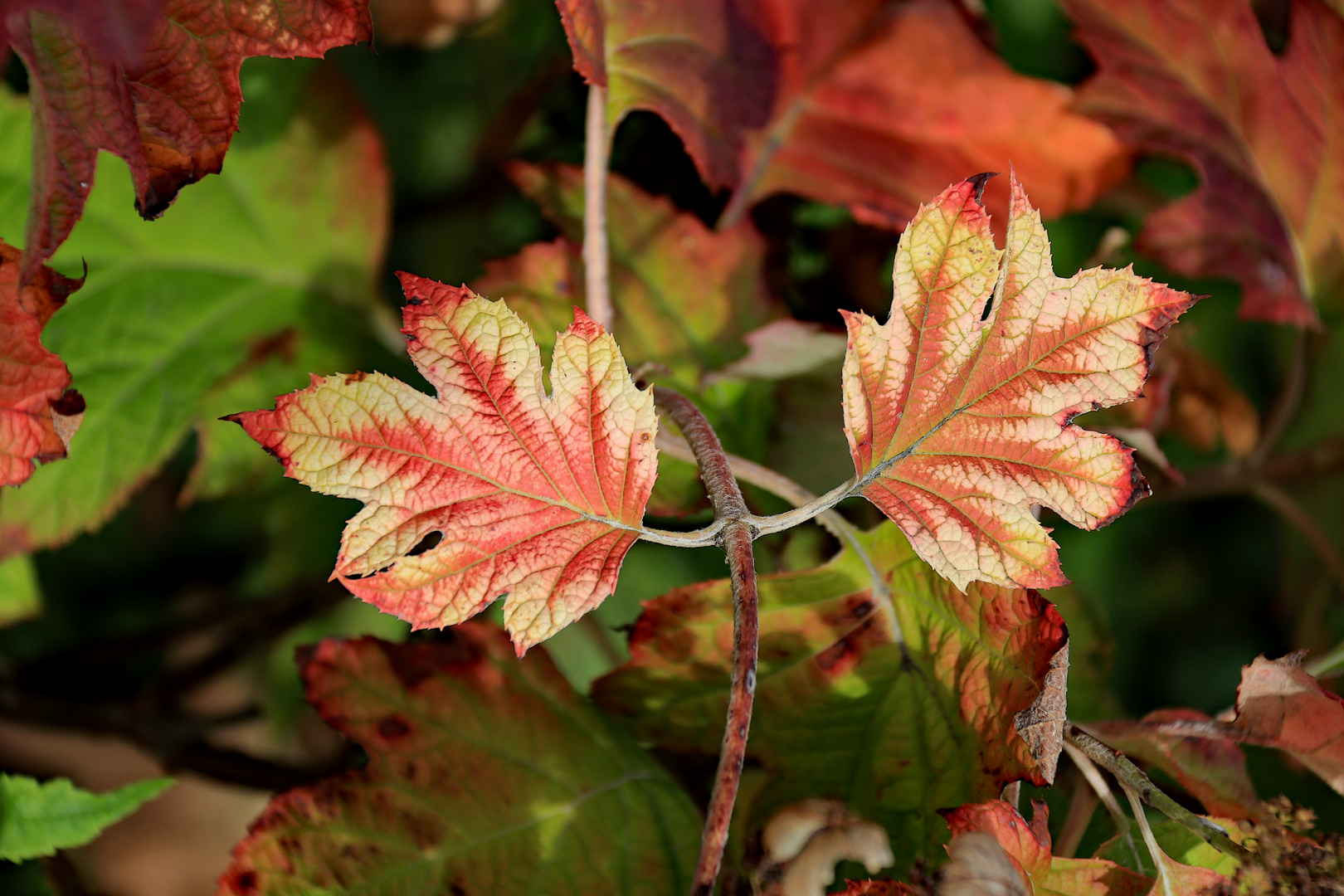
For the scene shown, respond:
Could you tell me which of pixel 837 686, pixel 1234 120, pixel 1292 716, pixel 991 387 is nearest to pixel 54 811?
pixel 837 686

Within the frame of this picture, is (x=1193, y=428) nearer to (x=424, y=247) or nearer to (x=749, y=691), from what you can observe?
(x=749, y=691)

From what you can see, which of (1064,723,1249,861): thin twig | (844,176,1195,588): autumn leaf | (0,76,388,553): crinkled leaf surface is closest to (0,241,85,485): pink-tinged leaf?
(0,76,388,553): crinkled leaf surface

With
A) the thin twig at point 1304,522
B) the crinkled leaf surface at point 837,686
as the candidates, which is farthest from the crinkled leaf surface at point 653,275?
the thin twig at point 1304,522

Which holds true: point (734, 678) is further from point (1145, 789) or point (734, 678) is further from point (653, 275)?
point (653, 275)

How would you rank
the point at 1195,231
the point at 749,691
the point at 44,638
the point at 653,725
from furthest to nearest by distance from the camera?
the point at 44,638, the point at 1195,231, the point at 653,725, the point at 749,691

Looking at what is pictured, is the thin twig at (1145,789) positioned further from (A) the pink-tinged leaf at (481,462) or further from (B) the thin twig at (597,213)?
(B) the thin twig at (597,213)

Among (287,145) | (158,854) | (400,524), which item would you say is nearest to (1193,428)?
→ (400,524)
